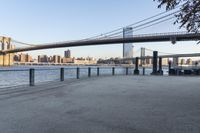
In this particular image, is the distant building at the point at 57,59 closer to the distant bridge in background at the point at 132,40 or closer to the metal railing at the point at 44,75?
the distant bridge in background at the point at 132,40

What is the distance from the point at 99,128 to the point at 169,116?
169 centimetres

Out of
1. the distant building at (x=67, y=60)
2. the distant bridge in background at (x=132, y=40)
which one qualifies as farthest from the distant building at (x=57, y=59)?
the distant bridge in background at (x=132, y=40)

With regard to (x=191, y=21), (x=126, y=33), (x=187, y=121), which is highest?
(x=126, y=33)

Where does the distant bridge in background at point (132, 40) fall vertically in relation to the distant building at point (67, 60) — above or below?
above

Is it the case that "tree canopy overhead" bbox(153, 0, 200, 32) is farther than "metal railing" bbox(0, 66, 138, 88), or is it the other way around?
"metal railing" bbox(0, 66, 138, 88)

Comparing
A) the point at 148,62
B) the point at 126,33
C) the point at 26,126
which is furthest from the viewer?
the point at 148,62

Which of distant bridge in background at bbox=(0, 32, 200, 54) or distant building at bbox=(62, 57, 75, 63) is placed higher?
distant bridge in background at bbox=(0, 32, 200, 54)

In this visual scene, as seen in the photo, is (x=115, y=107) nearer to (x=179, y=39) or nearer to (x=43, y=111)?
(x=43, y=111)

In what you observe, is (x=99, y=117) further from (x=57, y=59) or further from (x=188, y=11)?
(x=57, y=59)

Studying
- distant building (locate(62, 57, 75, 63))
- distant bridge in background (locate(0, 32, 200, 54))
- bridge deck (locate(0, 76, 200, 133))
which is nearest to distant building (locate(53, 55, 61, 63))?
distant building (locate(62, 57, 75, 63))

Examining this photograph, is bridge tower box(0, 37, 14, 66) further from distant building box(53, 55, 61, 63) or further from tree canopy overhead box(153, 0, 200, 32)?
tree canopy overhead box(153, 0, 200, 32)

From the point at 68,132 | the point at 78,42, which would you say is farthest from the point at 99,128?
the point at 78,42

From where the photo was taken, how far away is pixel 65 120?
16.6 ft

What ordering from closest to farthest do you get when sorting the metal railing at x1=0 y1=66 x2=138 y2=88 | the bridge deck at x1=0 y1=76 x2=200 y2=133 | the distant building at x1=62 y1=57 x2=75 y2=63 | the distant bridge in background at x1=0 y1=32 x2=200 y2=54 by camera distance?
the bridge deck at x1=0 y1=76 x2=200 y2=133
the metal railing at x1=0 y1=66 x2=138 y2=88
the distant bridge in background at x1=0 y1=32 x2=200 y2=54
the distant building at x1=62 y1=57 x2=75 y2=63
